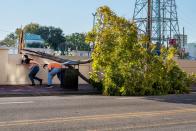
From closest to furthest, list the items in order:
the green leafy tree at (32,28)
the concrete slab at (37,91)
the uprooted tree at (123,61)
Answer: the concrete slab at (37,91), the uprooted tree at (123,61), the green leafy tree at (32,28)

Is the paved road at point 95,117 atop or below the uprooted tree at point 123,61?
below

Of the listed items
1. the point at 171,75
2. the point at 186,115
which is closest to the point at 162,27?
the point at 171,75

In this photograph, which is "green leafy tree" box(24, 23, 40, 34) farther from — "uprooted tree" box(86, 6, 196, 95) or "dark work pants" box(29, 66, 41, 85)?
"uprooted tree" box(86, 6, 196, 95)

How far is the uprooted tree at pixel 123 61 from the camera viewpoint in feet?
68.3

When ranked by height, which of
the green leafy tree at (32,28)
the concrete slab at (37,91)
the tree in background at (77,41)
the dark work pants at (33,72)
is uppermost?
the green leafy tree at (32,28)

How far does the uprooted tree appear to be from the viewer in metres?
20.8

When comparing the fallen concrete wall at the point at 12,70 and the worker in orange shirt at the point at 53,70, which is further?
the fallen concrete wall at the point at 12,70

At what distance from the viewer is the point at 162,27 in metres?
70.2

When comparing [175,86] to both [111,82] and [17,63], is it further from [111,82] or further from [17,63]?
[17,63]

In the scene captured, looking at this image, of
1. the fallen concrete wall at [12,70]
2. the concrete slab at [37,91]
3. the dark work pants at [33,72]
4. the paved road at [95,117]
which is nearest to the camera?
the paved road at [95,117]

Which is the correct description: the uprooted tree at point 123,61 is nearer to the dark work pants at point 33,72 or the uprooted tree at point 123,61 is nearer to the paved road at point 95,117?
the dark work pants at point 33,72

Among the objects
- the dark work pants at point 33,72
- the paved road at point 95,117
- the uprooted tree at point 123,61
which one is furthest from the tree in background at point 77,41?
the paved road at point 95,117

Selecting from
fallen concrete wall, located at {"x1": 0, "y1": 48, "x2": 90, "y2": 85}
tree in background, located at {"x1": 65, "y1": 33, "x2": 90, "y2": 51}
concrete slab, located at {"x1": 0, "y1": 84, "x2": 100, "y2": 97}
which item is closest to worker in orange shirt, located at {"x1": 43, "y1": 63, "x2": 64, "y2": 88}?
concrete slab, located at {"x1": 0, "y1": 84, "x2": 100, "y2": 97}

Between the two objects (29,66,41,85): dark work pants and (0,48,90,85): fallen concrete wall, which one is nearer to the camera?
(29,66,41,85): dark work pants
